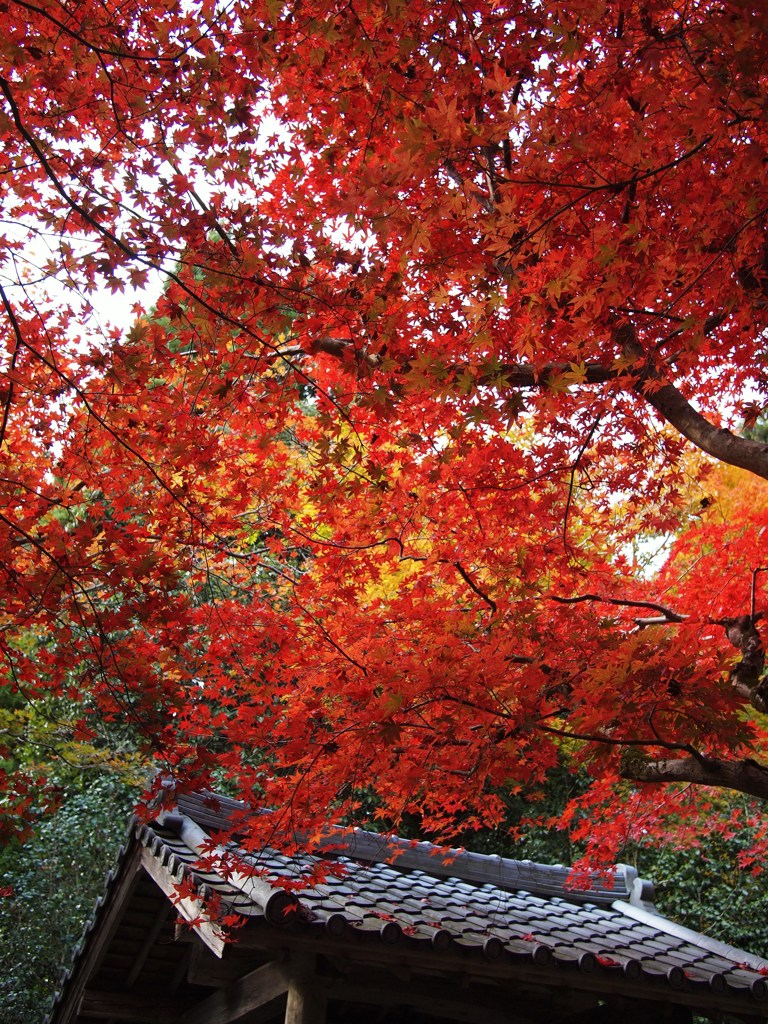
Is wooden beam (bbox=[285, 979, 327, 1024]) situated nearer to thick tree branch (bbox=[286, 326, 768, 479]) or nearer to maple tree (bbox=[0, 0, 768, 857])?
maple tree (bbox=[0, 0, 768, 857])

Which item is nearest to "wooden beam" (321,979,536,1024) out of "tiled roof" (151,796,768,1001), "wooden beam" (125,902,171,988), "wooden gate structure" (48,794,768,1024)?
"wooden gate structure" (48,794,768,1024)

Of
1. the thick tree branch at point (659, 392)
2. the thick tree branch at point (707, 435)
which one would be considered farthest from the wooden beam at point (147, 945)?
the thick tree branch at point (707, 435)

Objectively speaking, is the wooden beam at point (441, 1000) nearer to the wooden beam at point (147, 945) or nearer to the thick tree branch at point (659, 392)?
the wooden beam at point (147, 945)

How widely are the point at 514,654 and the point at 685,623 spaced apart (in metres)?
1.01

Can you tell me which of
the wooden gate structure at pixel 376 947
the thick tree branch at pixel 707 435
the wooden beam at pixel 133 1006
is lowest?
the wooden beam at pixel 133 1006

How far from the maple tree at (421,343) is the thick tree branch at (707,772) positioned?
17mm

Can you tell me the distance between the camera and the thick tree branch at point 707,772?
3.85 metres

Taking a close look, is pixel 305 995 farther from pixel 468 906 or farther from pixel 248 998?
pixel 468 906

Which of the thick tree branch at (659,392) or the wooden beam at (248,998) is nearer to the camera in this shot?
the thick tree branch at (659,392)

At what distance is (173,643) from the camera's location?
469 centimetres

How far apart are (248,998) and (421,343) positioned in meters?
3.83

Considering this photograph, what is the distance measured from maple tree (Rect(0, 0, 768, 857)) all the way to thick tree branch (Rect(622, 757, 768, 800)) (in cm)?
2

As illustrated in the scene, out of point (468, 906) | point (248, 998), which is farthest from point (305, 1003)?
point (468, 906)

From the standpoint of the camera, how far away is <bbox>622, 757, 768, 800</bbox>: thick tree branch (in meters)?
3.85
